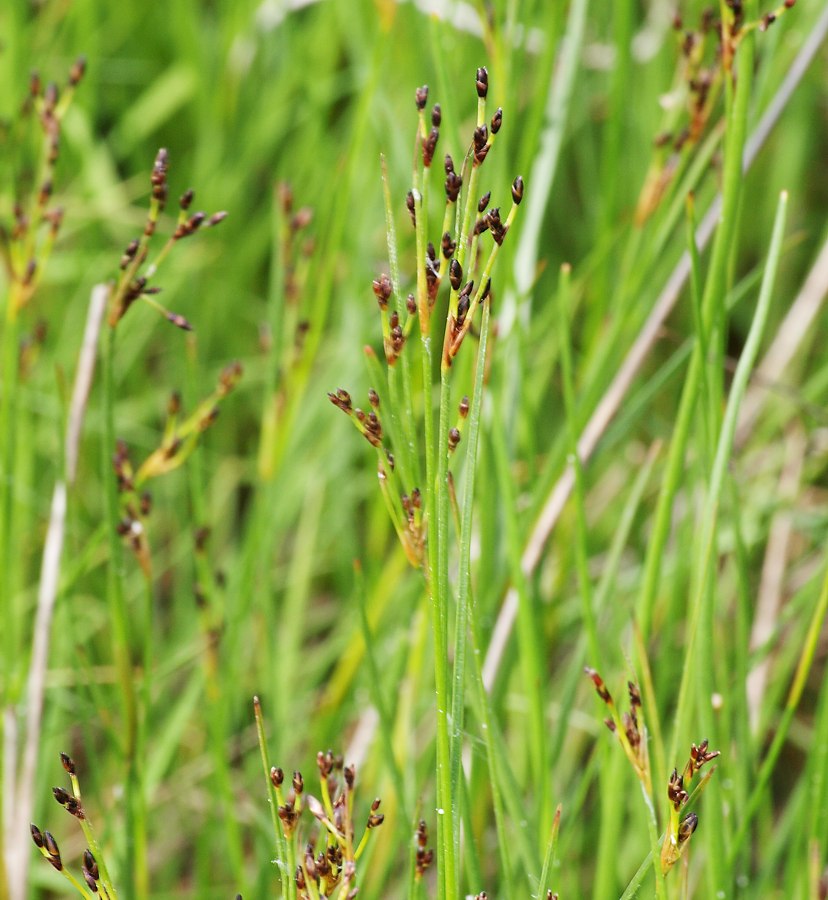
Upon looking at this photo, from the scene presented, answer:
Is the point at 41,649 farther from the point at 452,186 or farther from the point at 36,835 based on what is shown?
the point at 452,186

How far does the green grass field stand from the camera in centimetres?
90

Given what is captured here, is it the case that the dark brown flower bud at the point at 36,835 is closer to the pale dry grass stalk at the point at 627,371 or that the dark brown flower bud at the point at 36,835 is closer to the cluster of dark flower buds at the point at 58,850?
the cluster of dark flower buds at the point at 58,850

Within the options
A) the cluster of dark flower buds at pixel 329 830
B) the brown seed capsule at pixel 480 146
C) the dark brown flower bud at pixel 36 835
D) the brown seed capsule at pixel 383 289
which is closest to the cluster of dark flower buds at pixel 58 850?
the dark brown flower bud at pixel 36 835

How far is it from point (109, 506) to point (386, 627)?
62 centimetres

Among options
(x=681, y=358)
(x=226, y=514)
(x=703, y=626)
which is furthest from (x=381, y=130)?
(x=703, y=626)

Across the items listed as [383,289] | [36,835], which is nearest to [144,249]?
[383,289]

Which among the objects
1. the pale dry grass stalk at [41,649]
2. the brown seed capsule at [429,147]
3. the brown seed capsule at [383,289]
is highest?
the brown seed capsule at [429,147]

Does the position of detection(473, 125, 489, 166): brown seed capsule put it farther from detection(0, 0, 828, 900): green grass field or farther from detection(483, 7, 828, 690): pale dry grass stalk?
detection(483, 7, 828, 690): pale dry grass stalk

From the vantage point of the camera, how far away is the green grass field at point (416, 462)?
0.90 meters

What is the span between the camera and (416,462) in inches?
29.5

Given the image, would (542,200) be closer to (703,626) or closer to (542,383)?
(542,383)

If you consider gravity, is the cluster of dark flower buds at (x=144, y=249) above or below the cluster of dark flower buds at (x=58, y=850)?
above

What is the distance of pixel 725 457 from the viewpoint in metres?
0.92

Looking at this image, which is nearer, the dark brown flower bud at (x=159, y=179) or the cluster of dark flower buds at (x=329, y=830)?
the cluster of dark flower buds at (x=329, y=830)
